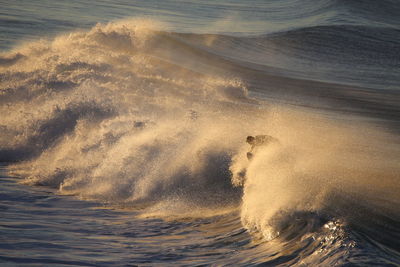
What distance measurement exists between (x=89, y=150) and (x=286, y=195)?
4255 mm

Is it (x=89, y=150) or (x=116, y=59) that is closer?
(x=89, y=150)

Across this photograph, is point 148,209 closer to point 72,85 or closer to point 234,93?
point 72,85

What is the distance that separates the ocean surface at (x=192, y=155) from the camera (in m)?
5.39

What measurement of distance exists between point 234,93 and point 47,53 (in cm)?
483

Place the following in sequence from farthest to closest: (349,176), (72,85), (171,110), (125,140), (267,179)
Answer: (72,85), (171,110), (125,140), (349,176), (267,179)

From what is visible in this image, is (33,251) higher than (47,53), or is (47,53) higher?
(47,53)

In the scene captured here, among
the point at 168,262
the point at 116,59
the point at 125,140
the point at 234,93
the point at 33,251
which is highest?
the point at 116,59

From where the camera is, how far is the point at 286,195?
19.4 ft

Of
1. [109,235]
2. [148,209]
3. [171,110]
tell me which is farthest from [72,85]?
[109,235]

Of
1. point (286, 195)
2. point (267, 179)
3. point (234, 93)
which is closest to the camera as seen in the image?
point (286, 195)

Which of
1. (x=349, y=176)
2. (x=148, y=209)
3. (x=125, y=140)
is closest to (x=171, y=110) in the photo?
(x=125, y=140)

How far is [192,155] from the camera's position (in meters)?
8.36

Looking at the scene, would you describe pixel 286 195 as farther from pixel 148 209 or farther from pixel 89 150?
pixel 89 150

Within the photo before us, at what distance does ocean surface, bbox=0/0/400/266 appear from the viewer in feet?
17.7
